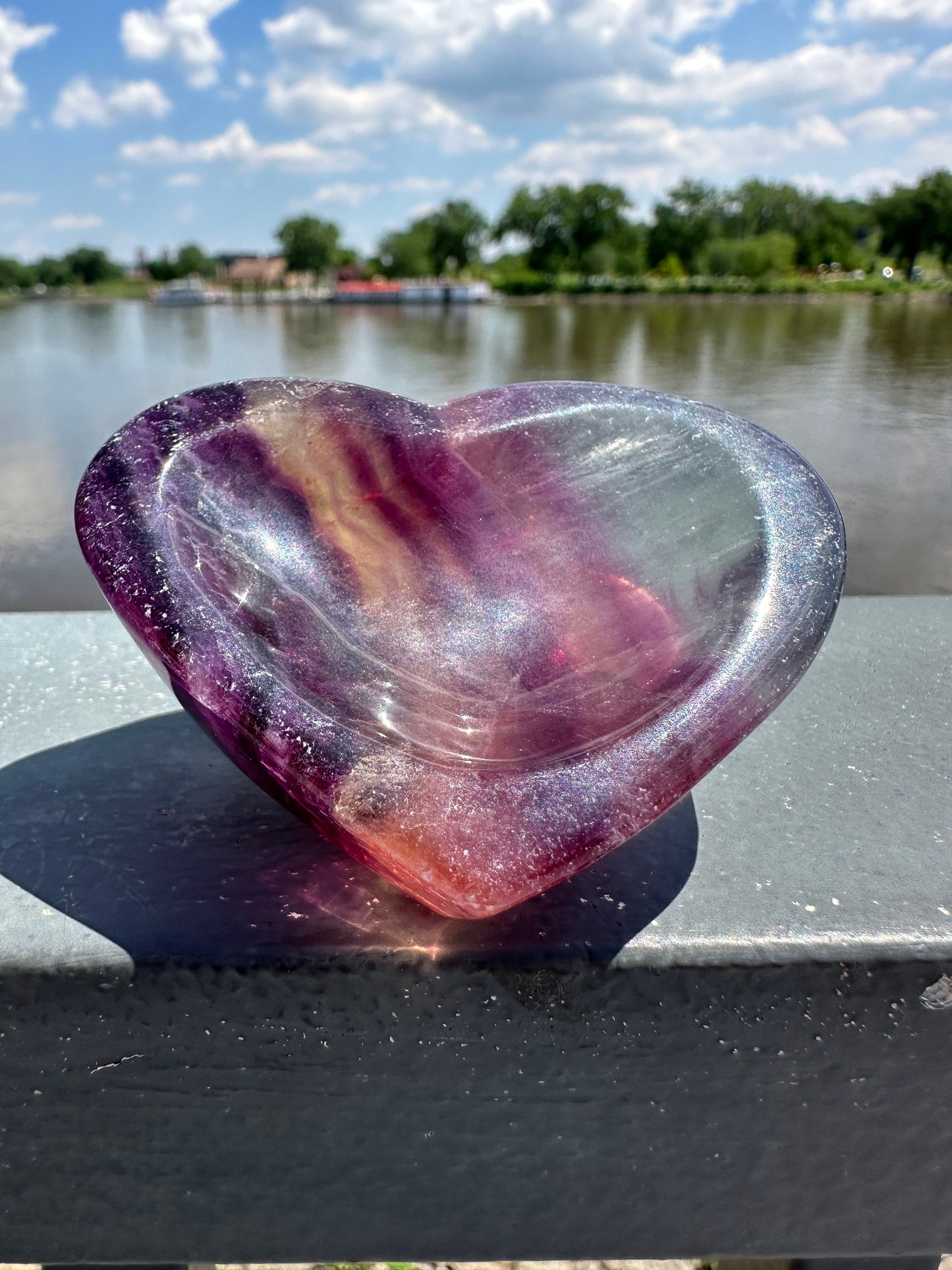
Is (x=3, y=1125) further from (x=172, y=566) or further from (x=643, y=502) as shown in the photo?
(x=643, y=502)

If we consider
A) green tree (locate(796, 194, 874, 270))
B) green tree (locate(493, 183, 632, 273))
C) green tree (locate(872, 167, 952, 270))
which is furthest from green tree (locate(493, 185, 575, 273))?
green tree (locate(872, 167, 952, 270))

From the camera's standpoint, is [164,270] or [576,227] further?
[164,270]

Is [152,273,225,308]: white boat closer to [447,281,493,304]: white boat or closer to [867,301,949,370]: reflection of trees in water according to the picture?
[447,281,493,304]: white boat

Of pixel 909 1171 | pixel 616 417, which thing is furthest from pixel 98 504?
pixel 909 1171

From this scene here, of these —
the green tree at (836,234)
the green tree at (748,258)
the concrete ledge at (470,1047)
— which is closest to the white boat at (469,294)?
the green tree at (748,258)

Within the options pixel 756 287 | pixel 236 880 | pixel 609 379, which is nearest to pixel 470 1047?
pixel 236 880

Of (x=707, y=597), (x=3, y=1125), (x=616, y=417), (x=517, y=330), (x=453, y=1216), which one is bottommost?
(x=453, y=1216)

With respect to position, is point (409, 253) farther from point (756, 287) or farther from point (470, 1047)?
point (470, 1047)
